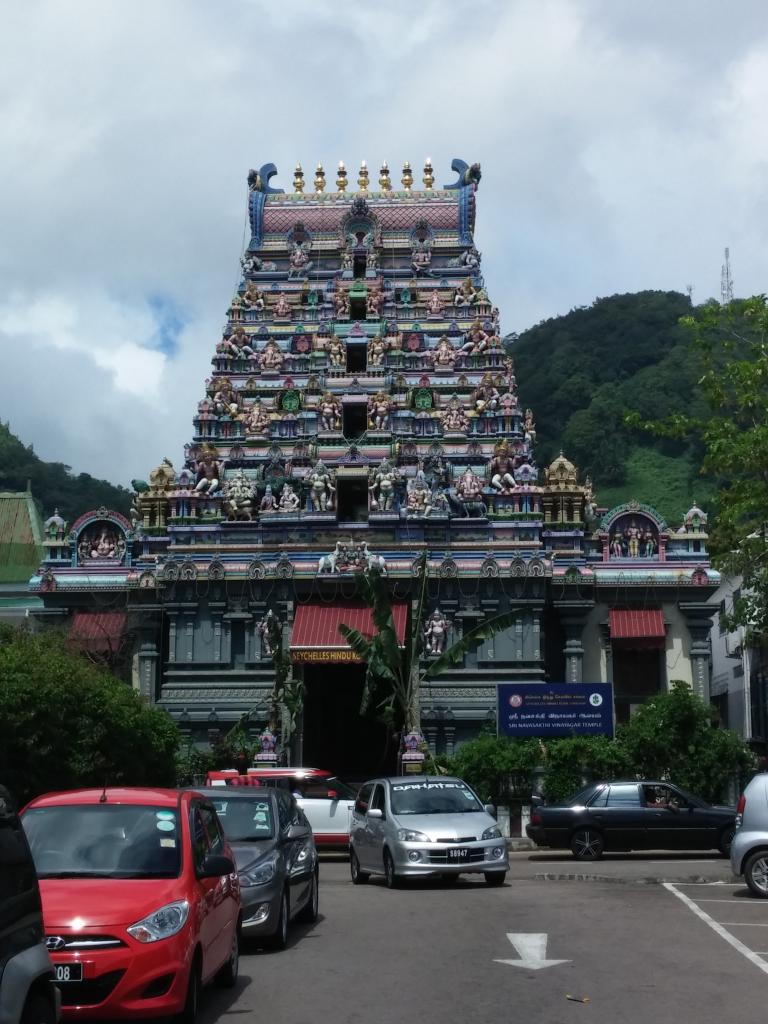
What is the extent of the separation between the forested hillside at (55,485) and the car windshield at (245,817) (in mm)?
87214

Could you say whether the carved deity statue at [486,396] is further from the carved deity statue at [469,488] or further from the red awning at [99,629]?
the red awning at [99,629]

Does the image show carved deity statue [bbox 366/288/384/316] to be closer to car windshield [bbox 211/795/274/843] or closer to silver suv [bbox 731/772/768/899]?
silver suv [bbox 731/772/768/899]

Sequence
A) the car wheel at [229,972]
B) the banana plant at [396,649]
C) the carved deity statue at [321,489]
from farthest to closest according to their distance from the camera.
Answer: the carved deity statue at [321,489] → the banana plant at [396,649] → the car wheel at [229,972]

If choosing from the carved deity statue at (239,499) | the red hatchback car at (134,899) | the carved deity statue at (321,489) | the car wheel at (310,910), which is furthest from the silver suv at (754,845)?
the carved deity statue at (239,499)

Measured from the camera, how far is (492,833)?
1998cm

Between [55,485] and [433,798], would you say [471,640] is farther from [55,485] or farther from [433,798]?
[55,485]

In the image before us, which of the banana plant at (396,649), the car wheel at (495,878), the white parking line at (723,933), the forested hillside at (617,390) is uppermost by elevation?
the forested hillside at (617,390)

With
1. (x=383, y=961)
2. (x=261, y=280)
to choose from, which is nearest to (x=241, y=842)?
(x=383, y=961)

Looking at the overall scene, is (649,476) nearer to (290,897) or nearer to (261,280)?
(261,280)

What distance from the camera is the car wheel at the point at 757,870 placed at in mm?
18219

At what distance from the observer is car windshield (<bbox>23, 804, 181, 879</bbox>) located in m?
10.5

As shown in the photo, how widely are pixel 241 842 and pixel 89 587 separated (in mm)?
32466

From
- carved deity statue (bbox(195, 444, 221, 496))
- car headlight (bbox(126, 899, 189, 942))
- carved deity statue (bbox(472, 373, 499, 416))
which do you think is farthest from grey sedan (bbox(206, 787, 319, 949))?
carved deity statue (bbox(472, 373, 499, 416))

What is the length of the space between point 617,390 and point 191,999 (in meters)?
120
